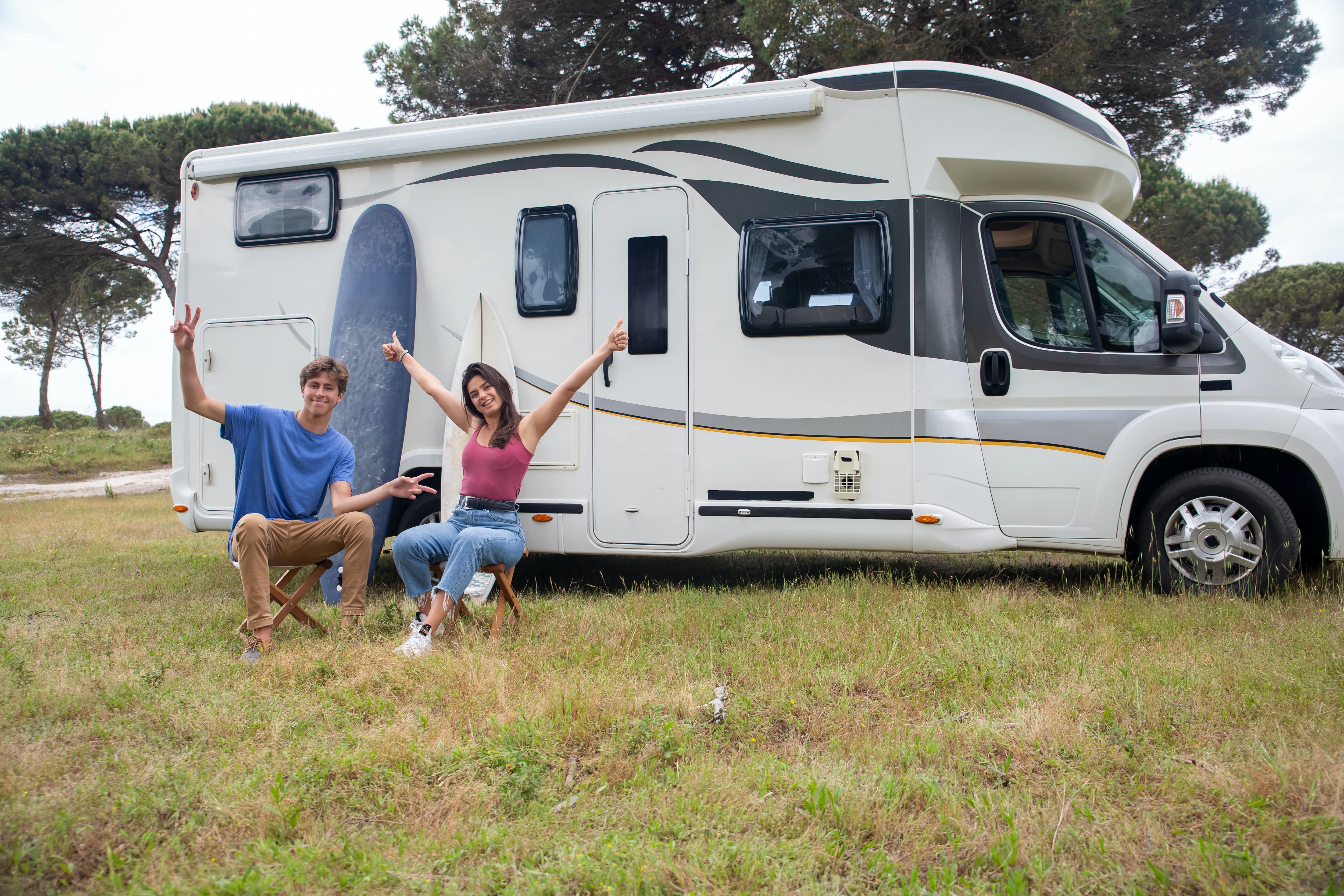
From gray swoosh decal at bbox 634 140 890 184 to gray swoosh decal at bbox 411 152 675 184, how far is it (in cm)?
12

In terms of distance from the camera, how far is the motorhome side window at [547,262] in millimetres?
5344

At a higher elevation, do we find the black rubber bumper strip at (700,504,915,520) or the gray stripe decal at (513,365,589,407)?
the gray stripe decal at (513,365,589,407)

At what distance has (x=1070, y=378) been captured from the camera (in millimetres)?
4820

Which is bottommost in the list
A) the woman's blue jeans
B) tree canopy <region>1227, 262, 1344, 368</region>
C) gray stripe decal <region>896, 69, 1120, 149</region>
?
the woman's blue jeans

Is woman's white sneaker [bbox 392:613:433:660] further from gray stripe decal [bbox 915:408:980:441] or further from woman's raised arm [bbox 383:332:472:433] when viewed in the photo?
gray stripe decal [bbox 915:408:980:441]

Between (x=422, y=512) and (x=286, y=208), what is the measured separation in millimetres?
2211

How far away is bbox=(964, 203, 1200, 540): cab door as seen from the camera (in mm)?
4738

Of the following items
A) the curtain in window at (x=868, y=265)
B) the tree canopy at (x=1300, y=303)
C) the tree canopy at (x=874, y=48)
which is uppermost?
the tree canopy at (x=874, y=48)

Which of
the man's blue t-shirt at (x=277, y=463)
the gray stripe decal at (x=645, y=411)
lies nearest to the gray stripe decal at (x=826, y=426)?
the gray stripe decal at (x=645, y=411)

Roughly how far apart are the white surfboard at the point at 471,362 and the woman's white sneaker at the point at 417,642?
4.18 ft

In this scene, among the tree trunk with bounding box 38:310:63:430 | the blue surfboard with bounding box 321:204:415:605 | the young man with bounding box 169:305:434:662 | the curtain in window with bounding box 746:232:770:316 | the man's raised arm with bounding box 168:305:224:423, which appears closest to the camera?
the man's raised arm with bounding box 168:305:224:423

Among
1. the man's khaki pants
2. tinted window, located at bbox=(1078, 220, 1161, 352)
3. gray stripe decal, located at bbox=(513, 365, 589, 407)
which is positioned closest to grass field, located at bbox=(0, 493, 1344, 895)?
the man's khaki pants

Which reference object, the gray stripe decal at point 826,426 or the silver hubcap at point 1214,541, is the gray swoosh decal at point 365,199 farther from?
the silver hubcap at point 1214,541

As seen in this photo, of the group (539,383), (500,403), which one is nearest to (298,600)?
(500,403)
